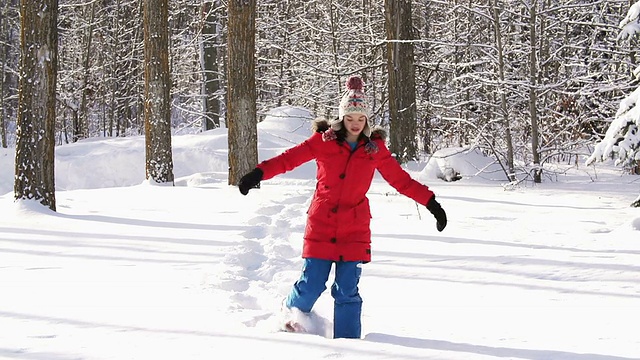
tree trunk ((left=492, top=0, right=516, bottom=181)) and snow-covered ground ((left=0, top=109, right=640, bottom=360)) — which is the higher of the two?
tree trunk ((left=492, top=0, right=516, bottom=181))

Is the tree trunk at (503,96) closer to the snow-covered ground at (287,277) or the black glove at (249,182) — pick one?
the snow-covered ground at (287,277)

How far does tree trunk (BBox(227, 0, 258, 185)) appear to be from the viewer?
1086 cm

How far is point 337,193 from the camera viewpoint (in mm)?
4168

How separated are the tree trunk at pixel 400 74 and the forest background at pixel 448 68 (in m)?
0.03

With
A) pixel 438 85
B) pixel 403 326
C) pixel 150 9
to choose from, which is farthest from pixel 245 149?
pixel 438 85

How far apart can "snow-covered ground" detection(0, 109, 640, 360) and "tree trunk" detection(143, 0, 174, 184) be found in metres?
1.22

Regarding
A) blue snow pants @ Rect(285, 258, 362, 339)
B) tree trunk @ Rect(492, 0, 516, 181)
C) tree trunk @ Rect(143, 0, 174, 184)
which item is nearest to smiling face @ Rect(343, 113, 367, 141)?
blue snow pants @ Rect(285, 258, 362, 339)

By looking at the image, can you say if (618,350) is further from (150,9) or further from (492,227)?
(150,9)

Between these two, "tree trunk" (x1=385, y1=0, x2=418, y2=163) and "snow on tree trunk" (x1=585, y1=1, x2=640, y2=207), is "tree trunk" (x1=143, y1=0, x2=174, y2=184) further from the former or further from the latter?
"snow on tree trunk" (x1=585, y1=1, x2=640, y2=207)

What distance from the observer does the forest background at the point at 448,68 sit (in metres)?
12.3

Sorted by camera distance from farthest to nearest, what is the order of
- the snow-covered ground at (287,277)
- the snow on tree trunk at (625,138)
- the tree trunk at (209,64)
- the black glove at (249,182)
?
the tree trunk at (209,64), the snow on tree trunk at (625,138), the black glove at (249,182), the snow-covered ground at (287,277)

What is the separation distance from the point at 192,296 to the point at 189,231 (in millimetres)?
2917

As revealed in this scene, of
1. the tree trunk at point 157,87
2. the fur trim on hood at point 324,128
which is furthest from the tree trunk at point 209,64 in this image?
the fur trim on hood at point 324,128

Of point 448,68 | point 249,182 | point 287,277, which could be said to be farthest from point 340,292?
point 448,68
